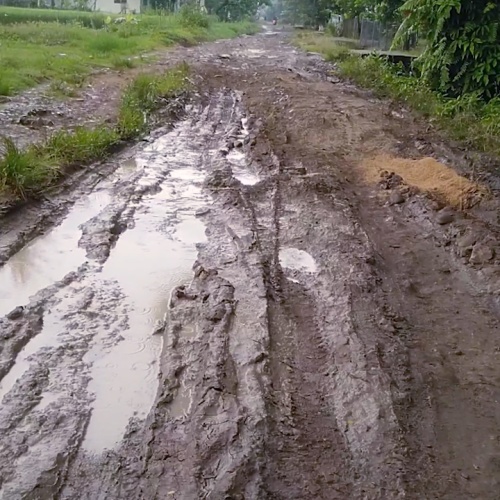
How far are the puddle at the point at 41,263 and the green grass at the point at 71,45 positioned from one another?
228 inches

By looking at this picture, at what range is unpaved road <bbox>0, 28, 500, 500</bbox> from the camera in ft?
10.5

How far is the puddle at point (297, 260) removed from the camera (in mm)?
5613

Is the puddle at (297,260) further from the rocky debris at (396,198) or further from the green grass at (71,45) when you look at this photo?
the green grass at (71,45)

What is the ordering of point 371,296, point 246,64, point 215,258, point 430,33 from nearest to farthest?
point 371,296, point 215,258, point 430,33, point 246,64

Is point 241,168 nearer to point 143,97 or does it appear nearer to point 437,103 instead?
point 143,97

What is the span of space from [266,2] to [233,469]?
62.3 m

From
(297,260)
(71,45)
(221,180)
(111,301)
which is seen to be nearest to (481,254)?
(297,260)

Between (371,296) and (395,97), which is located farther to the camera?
(395,97)

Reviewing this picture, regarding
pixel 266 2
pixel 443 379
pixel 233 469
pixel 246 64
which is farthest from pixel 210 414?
pixel 266 2

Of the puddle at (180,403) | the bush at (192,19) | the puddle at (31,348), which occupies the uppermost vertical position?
the bush at (192,19)

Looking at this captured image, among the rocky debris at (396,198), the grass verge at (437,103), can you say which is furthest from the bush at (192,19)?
the rocky debris at (396,198)

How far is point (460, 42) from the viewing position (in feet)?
38.6

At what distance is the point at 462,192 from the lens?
7.37m

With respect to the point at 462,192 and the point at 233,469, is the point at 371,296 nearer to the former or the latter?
the point at 233,469
